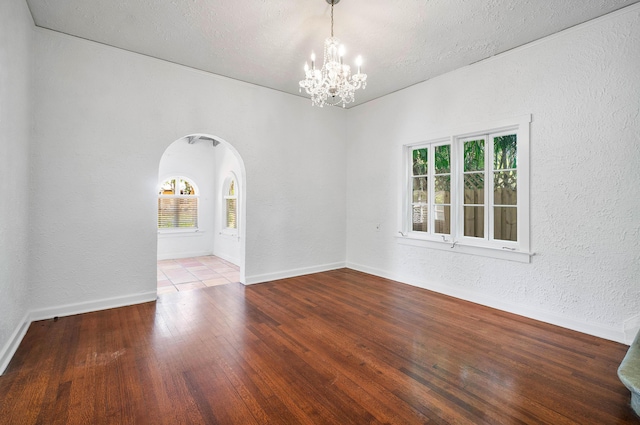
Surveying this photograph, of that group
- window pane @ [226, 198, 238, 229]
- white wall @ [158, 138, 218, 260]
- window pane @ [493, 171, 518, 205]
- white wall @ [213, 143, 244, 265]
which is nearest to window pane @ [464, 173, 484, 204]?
window pane @ [493, 171, 518, 205]

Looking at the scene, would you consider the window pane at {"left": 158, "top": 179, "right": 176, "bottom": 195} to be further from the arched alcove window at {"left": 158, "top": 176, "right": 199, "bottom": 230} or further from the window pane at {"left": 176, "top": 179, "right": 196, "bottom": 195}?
the window pane at {"left": 176, "top": 179, "right": 196, "bottom": 195}

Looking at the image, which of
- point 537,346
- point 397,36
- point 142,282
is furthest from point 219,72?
point 537,346

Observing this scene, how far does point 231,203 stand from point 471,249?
523 centimetres

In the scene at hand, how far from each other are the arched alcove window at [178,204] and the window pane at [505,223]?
21.2 ft

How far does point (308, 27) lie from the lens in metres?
3.28

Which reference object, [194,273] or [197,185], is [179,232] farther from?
[194,273]

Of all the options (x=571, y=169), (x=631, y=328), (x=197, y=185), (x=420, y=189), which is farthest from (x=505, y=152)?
(x=197, y=185)

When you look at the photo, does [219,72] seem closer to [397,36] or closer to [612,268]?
[397,36]

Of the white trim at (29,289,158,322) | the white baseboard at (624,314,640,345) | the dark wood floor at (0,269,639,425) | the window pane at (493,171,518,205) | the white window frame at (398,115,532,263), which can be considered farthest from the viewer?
the window pane at (493,171,518,205)

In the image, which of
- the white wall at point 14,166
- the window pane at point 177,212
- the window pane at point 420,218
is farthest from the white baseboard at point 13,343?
the window pane at point 420,218

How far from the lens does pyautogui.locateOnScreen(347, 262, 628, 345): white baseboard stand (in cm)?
299

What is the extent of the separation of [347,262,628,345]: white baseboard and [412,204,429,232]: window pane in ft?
2.70

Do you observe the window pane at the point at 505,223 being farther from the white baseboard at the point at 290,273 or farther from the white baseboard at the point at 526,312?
the white baseboard at the point at 290,273

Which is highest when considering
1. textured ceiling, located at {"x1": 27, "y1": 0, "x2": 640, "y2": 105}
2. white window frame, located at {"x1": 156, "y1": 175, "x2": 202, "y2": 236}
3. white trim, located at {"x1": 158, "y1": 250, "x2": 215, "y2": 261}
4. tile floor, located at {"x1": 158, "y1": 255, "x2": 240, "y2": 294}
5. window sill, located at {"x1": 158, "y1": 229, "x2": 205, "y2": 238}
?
textured ceiling, located at {"x1": 27, "y1": 0, "x2": 640, "y2": 105}
